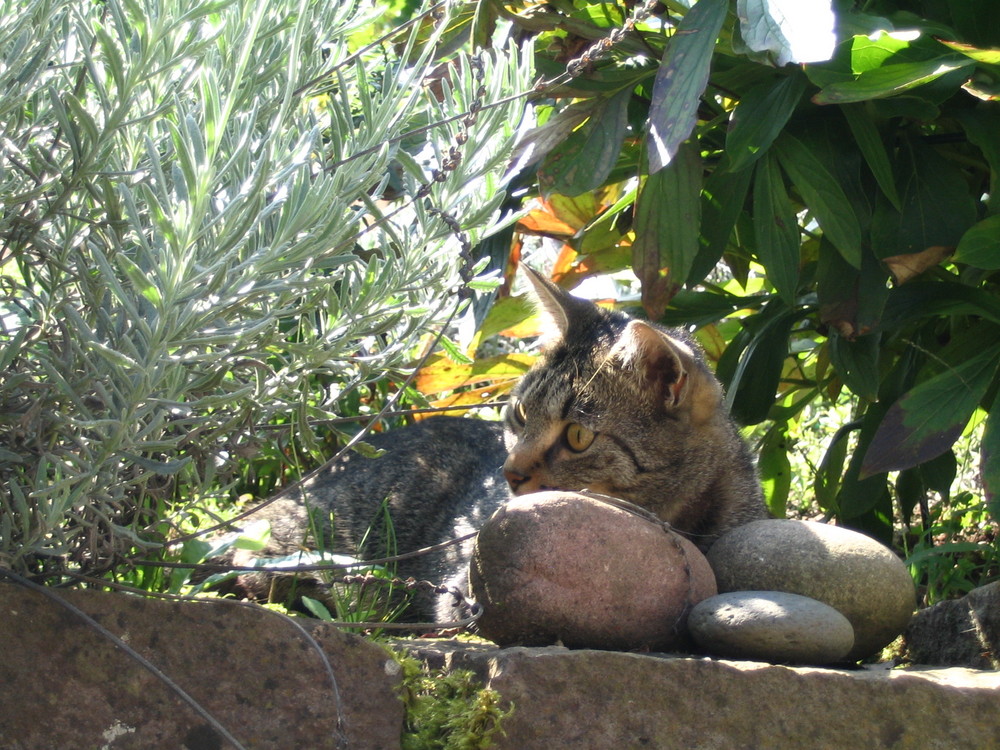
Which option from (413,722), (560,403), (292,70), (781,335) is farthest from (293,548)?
(292,70)

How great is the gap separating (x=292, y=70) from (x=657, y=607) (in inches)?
52.1

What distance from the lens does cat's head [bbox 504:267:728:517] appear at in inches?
111

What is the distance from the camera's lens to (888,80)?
249cm

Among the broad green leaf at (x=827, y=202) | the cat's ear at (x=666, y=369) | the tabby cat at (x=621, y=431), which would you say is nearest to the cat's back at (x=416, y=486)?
the tabby cat at (x=621, y=431)

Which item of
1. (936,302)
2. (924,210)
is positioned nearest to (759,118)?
(924,210)

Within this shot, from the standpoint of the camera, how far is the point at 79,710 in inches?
70.5

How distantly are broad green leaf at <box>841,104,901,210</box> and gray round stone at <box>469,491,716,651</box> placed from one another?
4.41 ft

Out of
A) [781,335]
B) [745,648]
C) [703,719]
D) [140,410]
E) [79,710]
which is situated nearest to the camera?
[140,410]

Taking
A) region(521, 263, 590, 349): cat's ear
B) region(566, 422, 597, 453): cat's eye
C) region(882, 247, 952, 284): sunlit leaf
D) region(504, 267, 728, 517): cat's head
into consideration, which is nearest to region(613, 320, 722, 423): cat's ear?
region(504, 267, 728, 517): cat's head

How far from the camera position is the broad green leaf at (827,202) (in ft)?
9.37

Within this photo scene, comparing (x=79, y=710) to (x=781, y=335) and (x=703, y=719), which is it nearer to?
(x=703, y=719)

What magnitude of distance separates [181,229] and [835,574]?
5.38 ft

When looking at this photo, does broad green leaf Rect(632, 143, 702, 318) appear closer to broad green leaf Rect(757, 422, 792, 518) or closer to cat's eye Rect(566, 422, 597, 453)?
cat's eye Rect(566, 422, 597, 453)

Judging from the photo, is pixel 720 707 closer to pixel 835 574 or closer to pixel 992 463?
pixel 835 574
